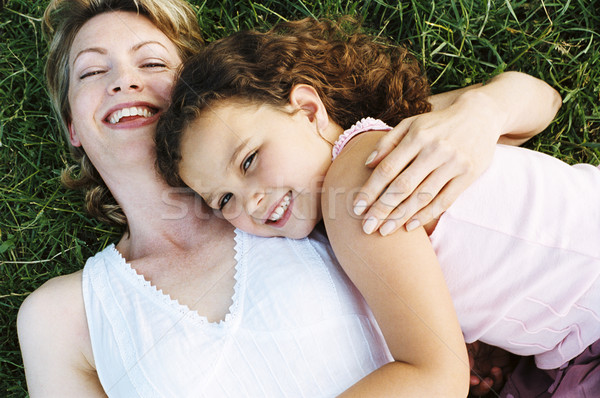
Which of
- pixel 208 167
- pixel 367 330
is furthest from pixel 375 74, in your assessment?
pixel 367 330

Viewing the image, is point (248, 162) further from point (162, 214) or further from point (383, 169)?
point (162, 214)

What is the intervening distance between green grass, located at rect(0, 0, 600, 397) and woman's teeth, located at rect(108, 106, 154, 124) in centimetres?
58

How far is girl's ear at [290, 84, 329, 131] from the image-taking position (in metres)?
1.39

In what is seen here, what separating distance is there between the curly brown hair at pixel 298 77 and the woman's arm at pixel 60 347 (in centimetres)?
53

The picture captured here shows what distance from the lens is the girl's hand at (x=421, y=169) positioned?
1.20m

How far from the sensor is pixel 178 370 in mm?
1318

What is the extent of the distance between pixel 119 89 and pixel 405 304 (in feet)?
3.60

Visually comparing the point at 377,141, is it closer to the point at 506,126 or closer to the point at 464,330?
the point at 506,126

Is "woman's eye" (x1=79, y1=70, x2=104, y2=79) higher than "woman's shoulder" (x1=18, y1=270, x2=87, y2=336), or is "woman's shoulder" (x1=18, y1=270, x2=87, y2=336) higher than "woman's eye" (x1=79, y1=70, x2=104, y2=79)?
"woman's eye" (x1=79, y1=70, x2=104, y2=79)

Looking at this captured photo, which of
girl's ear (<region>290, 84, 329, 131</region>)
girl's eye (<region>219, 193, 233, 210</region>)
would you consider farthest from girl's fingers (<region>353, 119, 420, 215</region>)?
girl's eye (<region>219, 193, 233, 210</region>)

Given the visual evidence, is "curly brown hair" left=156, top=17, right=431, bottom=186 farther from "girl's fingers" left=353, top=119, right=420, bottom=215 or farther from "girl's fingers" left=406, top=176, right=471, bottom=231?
"girl's fingers" left=406, top=176, right=471, bottom=231

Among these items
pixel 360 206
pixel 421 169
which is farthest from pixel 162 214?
pixel 421 169

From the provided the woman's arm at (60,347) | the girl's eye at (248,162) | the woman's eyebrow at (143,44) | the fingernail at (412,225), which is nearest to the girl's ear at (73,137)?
the woman's eyebrow at (143,44)

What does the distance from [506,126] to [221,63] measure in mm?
867
